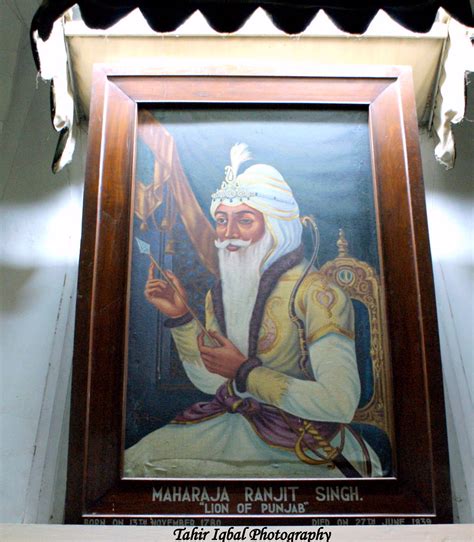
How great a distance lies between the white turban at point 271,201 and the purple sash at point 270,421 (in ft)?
0.98

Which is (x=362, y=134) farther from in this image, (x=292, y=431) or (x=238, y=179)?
(x=292, y=431)

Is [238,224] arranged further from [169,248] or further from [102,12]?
[102,12]

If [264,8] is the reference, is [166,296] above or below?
→ below

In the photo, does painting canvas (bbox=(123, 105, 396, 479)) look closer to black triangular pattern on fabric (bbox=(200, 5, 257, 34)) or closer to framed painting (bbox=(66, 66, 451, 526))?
framed painting (bbox=(66, 66, 451, 526))

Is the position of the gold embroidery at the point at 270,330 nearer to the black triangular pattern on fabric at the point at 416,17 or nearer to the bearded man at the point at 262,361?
the bearded man at the point at 262,361

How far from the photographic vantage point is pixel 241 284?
1.44 metres

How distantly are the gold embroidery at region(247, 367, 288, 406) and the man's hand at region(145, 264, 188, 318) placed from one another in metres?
0.18

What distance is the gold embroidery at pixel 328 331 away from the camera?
4.60 ft

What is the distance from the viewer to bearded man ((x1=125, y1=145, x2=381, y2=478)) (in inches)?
51.8

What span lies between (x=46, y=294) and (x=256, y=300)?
0.49 meters

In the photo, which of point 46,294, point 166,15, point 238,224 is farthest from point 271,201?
point 46,294

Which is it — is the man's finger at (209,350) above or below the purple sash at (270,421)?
above

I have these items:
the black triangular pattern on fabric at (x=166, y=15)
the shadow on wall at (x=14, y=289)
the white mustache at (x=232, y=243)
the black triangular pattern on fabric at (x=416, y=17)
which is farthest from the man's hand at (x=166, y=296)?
the black triangular pattern on fabric at (x=416, y=17)

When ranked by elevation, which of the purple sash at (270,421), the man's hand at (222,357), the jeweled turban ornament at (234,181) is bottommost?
the purple sash at (270,421)
